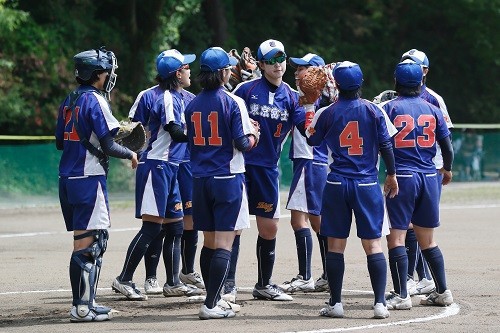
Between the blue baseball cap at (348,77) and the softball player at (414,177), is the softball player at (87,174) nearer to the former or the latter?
the blue baseball cap at (348,77)

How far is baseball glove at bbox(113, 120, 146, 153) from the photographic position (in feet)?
34.5

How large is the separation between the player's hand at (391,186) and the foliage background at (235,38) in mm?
16297

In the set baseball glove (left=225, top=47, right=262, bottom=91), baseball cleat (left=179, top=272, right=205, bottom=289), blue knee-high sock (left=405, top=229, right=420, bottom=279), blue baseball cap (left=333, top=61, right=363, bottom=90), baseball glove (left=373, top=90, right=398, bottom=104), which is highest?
baseball glove (left=225, top=47, right=262, bottom=91)

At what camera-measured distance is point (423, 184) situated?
1088cm

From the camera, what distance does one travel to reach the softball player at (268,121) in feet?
36.8

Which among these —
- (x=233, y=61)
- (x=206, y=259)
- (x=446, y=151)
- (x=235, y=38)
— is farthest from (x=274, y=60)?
(x=235, y=38)

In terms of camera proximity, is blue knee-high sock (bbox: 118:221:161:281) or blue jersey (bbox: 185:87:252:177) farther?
blue knee-high sock (bbox: 118:221:161:281)

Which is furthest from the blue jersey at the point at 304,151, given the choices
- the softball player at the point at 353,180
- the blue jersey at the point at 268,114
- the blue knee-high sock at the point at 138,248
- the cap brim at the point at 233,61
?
the softball player at the point at 353,180

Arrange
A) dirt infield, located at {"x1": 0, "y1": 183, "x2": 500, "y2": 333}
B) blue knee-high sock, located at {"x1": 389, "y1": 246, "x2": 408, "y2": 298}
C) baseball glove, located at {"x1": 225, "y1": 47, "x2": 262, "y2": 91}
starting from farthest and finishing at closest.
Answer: baseball glove, located at {"x1": 225, "y1": 47, "x2": 262, "y2": 91} → blue knee-high sock, located at {"x1": 389, "y1": 246, "x2": 408, "y2": 298} → dirt infield, located at {"x1": 0, "y1": 183, "x2": 500, "y2": 333}

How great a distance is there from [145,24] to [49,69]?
15.1ft

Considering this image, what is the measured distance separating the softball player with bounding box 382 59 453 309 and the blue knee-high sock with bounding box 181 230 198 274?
236cm

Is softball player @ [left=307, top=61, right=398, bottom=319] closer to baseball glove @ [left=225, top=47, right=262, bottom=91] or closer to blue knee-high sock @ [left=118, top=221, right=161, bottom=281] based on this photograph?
baseball glove @ [left=225, top=47, right=262, bottom=91]

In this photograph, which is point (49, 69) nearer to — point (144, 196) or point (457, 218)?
point (457, 218)

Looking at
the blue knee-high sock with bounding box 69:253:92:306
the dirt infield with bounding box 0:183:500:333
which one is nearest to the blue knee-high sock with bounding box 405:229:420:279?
the dirt infield with bounding box 0:183:500:333
